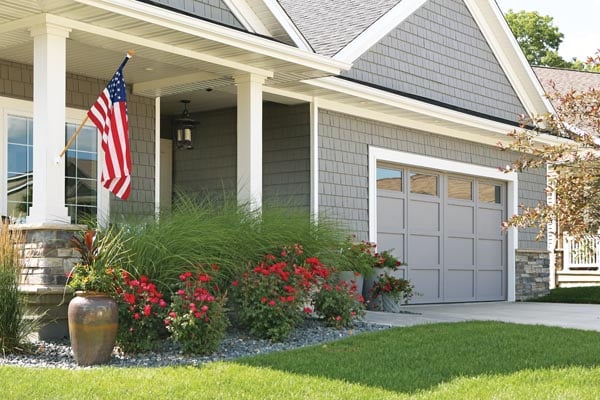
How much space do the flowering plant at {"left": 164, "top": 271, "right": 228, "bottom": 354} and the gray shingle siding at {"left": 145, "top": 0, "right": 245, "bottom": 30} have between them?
3861 mm

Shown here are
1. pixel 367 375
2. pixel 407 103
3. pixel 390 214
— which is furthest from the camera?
pixel 390 214

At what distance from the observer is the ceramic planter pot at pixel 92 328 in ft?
25.5

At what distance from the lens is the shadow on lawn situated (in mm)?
7176

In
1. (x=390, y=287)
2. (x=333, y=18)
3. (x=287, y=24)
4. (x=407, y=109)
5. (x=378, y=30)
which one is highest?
(x=333, y=18)

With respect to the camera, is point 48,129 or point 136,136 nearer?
point 48,129

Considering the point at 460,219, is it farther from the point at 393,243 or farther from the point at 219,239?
the point at 219,239

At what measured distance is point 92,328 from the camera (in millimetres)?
7770

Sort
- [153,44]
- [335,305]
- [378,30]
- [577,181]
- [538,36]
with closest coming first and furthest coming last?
[577,181], [335,305], [153,44], [378,30], [538,36]

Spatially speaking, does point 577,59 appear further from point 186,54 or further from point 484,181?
point 186,54

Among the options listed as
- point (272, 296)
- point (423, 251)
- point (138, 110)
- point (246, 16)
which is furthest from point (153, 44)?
→ point (423, 251)

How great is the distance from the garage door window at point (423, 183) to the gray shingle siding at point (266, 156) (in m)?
2.66

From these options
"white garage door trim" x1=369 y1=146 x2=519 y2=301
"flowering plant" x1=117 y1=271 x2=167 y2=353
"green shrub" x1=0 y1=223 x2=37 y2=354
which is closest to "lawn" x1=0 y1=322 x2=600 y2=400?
"flowering plant" x1=117 y1=271 x2=167 y2=353

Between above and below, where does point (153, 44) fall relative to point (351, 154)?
above

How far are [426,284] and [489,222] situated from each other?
2458 millimetres
